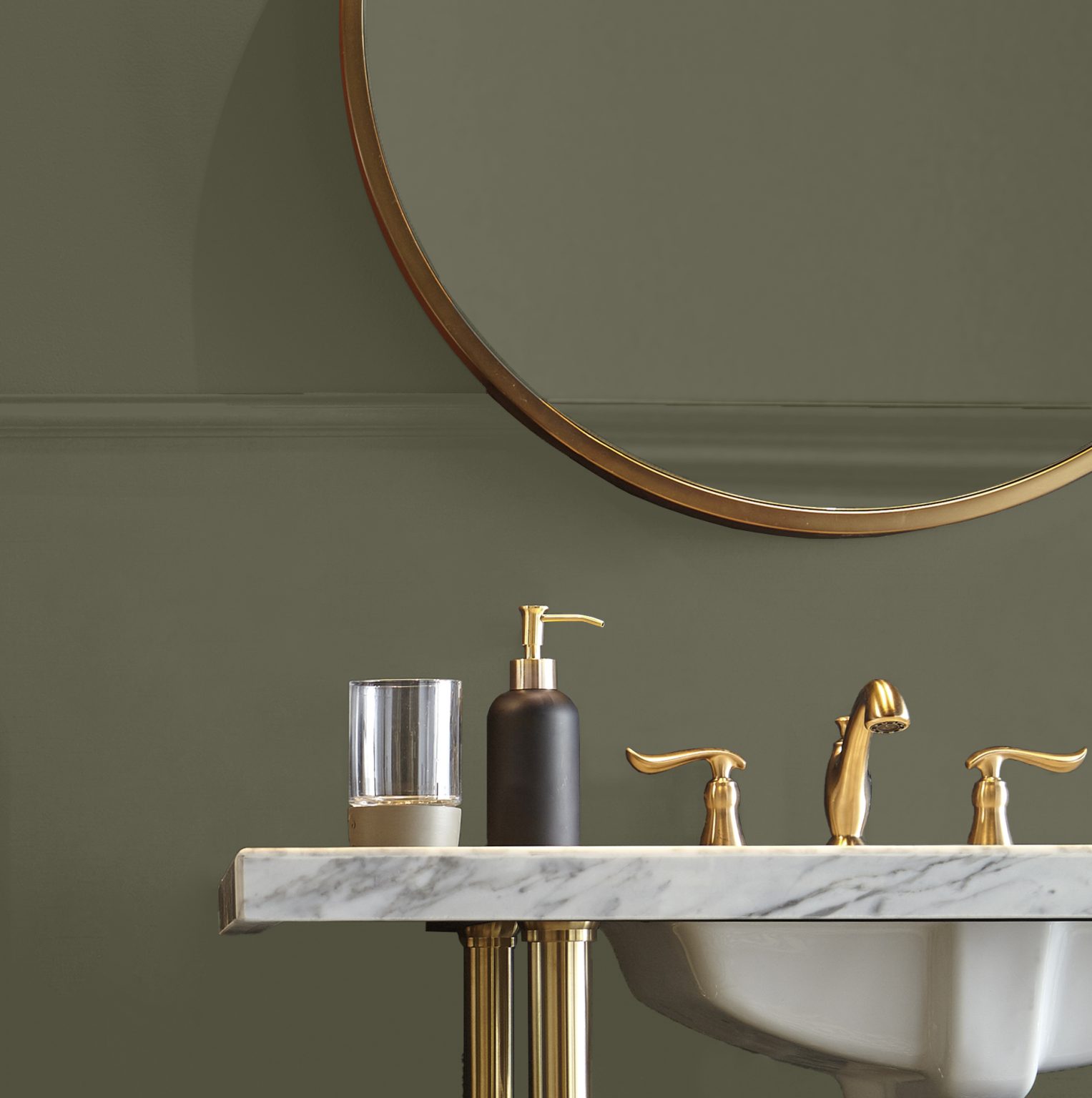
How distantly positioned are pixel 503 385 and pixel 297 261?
23cm

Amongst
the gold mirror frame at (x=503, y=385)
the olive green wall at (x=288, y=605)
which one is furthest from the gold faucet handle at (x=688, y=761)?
the gold mirror frame at (x=503, y=385)

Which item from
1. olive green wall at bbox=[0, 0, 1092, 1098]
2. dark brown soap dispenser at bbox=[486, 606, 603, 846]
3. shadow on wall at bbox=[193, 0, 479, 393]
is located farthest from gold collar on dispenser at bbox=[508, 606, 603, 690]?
shadow on wall at bbox=[193, 0, 479, 393]

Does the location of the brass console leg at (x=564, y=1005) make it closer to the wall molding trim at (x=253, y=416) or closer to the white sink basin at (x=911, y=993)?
the white sink basin at (x=911, y=993)

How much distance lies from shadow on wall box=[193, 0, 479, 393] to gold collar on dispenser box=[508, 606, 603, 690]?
11.6 inches

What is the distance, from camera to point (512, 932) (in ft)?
3.00

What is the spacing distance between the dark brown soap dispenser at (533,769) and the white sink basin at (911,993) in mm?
136

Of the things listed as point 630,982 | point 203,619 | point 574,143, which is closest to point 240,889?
point 630,982

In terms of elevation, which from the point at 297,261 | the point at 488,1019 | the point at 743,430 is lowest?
the point at 488,1019

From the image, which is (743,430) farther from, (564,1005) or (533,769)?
(564,1005)

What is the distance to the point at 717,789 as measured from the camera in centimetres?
109

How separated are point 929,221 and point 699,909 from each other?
0.77 m

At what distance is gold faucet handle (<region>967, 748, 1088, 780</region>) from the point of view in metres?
1.04

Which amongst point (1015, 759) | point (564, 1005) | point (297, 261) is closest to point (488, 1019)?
point (564, 1005)

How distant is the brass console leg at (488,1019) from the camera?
928mm
